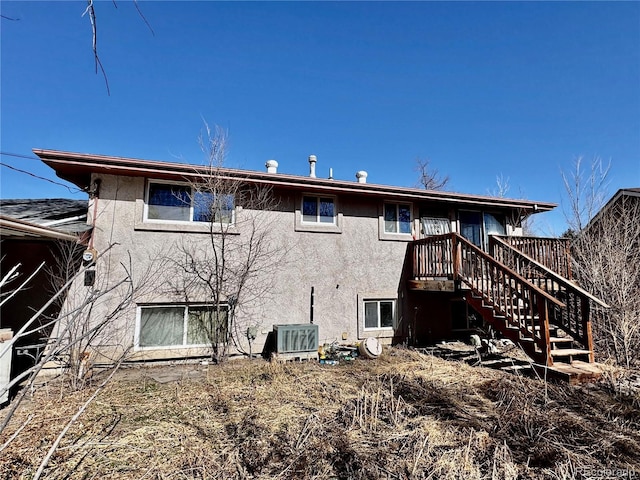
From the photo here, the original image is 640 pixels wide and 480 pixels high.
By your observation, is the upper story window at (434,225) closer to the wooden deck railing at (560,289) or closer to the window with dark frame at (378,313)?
the wooden deck railing at (560,289)

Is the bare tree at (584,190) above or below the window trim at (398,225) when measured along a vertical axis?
above

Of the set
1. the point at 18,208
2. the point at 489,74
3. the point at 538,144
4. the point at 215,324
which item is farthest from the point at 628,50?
the point at 18,208

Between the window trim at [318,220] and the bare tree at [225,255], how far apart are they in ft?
2.54

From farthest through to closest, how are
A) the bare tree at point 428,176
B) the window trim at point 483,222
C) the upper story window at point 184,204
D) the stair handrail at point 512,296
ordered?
the bare tree at point 428,176 < the window trim at point 483,222 < the upper story window at point 184,204 < the stair handrail at point 512,296

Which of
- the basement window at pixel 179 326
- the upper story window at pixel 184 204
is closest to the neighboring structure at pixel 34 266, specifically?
the upper story window at pixel 184 204

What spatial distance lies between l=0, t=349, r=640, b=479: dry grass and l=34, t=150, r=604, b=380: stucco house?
5.23ft

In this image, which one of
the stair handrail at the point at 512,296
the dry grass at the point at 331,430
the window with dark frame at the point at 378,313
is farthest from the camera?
the window with dark frame at the point at 378,313

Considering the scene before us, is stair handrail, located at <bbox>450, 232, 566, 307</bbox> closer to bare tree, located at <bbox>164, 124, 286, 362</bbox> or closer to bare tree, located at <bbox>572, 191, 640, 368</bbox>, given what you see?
bare tree, located at <bbox>572, 191, 640, 368</bbox>

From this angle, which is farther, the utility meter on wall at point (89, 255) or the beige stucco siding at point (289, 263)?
the beige stucco siding at point (289, 263)

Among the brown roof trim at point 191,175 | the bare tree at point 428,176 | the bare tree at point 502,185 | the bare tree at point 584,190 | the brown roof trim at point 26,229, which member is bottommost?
the brown roof trim at point 26,229

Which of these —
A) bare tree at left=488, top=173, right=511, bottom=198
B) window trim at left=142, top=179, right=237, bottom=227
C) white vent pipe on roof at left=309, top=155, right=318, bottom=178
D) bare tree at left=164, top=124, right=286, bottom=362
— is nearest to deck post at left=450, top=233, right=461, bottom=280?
bare tree at left=164, top=124, right=286, bottom=362

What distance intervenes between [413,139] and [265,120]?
889 cm

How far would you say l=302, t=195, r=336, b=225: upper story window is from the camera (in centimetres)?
930

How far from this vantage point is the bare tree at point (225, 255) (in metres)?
7.94
